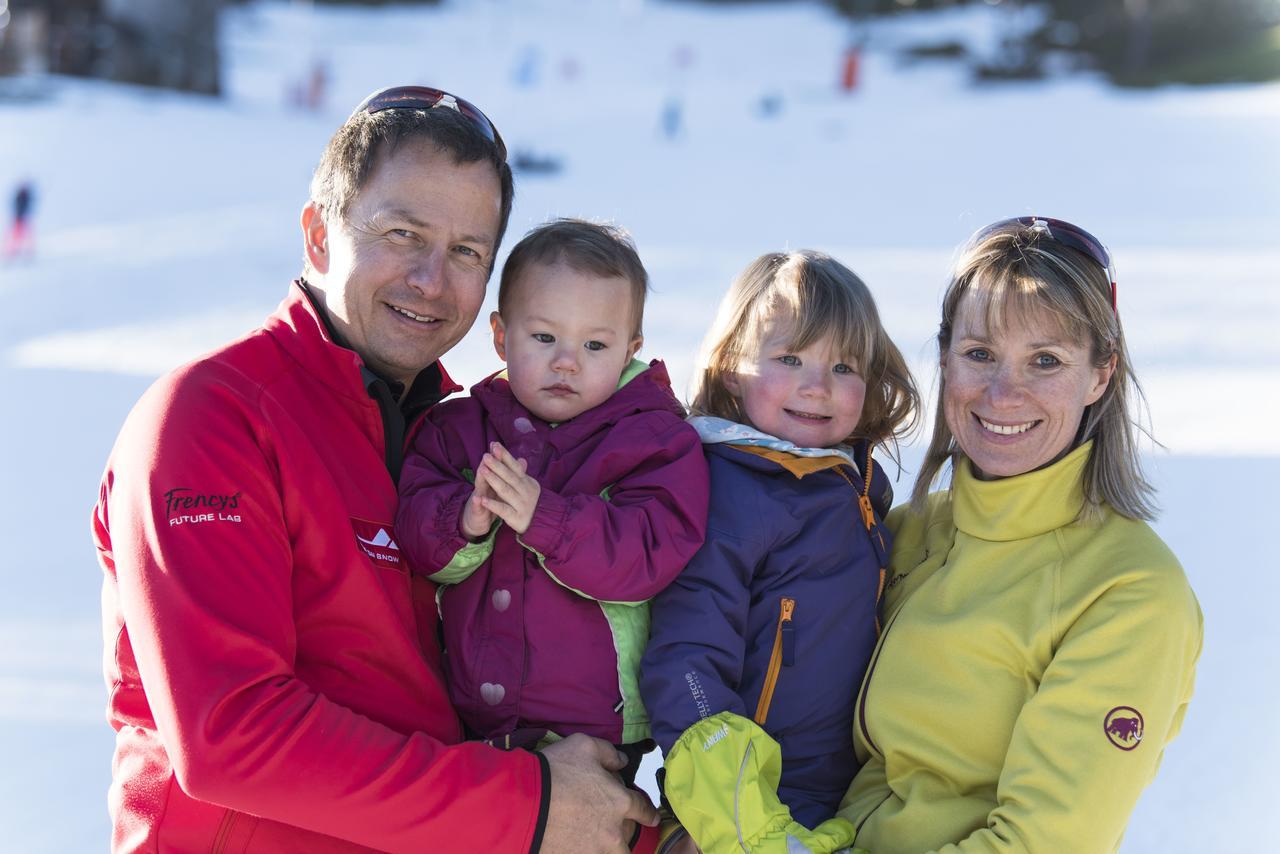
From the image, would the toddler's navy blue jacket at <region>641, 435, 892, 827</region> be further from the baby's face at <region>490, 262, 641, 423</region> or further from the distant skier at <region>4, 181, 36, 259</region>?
the distant skier at <region>4, 181, 36, 259</region>

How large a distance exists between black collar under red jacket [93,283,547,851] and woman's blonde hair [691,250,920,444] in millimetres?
892

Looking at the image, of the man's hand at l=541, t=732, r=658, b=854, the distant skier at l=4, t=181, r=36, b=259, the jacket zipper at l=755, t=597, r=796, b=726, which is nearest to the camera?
the man's hand at l=541, t=732, r=658, b=854

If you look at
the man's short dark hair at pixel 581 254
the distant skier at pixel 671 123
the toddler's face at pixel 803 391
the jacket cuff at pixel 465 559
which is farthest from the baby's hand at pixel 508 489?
the distant skier at pixel 671 123

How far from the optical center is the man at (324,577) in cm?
221

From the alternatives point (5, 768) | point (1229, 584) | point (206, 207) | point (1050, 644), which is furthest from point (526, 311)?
point (206, 207)

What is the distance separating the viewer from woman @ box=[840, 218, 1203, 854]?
2.29 m

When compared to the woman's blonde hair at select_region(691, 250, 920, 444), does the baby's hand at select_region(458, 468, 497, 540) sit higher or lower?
lower

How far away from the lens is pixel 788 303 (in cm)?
292

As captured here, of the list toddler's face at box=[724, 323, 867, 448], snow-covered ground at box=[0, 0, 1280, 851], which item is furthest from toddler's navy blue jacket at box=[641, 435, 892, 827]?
snow-covered ground at box=[0, 0, 1280, 851]

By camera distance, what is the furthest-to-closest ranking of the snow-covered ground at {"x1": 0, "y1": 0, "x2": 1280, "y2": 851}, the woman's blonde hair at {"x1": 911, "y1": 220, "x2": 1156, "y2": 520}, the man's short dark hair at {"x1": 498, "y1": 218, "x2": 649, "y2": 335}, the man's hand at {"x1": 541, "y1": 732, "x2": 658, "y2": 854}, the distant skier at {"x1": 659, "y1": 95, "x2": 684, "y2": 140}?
the distant skier at {"x1": 659, "y1": 95, "x2": 684, "y2": 140} < the snow-covered ground at {"x1": 0, "y1": 0, "x2": 1280, "y2": 851} < the man's short dark hair at {"x1": 498, "y1": 218, "x2": 649, "y2": 335} < the woman's blonde hair at {"x1": 911, "y1": 220, "x2": 1156, "y2": 520} < the man's hand at {"x1": 541, "y1": 732, "x2": 658, "y2": 854}

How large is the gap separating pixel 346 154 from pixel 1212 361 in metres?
9.22

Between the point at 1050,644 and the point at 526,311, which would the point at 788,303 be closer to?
the point at 526,311

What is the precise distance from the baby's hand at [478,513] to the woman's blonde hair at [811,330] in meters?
0.75

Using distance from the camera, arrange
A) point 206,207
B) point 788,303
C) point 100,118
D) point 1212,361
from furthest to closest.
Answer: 1. point 100,118
2. point 206,207
3. point 1212,361
4. point 788,303
